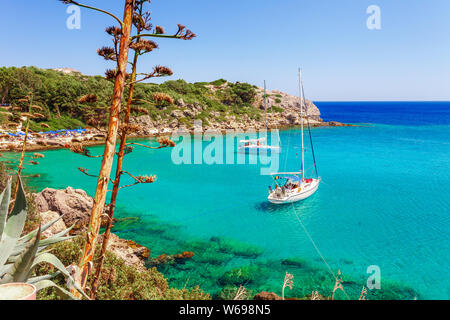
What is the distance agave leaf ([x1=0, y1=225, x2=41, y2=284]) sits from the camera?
9.56ft

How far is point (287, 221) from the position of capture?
19844 millimetres

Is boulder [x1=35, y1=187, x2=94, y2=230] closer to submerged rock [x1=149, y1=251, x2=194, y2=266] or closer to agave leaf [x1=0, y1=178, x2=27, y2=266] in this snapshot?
submerged rock [x1=149, y1=251, x2=194, y2=266]

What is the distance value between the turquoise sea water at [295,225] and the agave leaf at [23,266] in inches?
395

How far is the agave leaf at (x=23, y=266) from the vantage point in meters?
2.91

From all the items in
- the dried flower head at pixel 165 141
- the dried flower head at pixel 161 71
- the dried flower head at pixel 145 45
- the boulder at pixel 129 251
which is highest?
the dried flower head at pixel 145 45

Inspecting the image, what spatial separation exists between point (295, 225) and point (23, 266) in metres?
18.1

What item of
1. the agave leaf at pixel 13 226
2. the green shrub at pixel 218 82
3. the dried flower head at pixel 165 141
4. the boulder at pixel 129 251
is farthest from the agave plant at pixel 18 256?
the green shrub at pixel 218 82

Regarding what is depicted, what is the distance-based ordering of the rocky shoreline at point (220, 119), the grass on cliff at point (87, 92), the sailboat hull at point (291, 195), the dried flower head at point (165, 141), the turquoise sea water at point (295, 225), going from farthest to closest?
1. the rocky shoreline at point (220, 119)
2. the grass on cliff at point (87, 92)
3. the sailboat hull at point (291, 195)
4. the turquoise sea water at point (295, 225)
5. the dried flower head at point (165, 141)

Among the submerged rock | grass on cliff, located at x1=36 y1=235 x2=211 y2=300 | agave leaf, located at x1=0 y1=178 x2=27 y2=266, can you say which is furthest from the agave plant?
the submerged rock

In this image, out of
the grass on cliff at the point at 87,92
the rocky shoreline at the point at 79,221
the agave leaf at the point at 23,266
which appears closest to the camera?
the agave leaf at the point at 23,266

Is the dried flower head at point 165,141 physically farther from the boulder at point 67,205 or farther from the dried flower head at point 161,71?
the boulder at point 67,205

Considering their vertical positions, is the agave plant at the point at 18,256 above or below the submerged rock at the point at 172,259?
above
